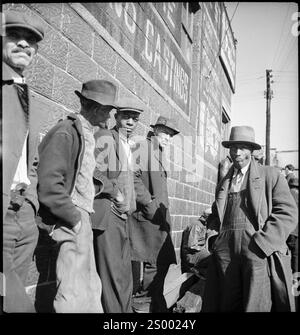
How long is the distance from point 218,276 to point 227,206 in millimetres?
616

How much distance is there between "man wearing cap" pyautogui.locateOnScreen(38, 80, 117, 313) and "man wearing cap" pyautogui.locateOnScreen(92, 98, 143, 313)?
0.82 ft

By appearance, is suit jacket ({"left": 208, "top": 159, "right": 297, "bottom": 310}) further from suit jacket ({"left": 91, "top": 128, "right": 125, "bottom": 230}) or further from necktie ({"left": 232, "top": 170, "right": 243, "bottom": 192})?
suit jacket ({"left": 91, "top": 128, "right": 125, "bottom": 230})

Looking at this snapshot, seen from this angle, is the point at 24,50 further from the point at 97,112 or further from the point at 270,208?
the point at 270,208

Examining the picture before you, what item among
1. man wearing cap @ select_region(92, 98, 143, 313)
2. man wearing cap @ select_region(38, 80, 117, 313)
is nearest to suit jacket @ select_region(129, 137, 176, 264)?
man wearing cap @ select_region(92, 98, 143, 313)

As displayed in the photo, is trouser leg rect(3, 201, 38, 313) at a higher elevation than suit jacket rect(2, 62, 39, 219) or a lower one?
lower

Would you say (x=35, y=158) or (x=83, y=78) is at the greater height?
(x=83, y=78)

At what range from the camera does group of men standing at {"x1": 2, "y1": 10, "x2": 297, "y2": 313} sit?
80.9 inches

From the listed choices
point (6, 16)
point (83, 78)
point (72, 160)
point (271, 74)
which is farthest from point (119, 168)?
point (271, 74)

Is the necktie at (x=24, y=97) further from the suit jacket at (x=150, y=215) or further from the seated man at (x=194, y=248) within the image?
the seated man at (x=194, y=248)

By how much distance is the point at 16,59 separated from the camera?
210 centimetres

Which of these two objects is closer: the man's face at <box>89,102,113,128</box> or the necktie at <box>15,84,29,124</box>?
the necktie at <box>15,84,29,124</box>

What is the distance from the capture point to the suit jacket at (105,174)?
2629 millimetres
